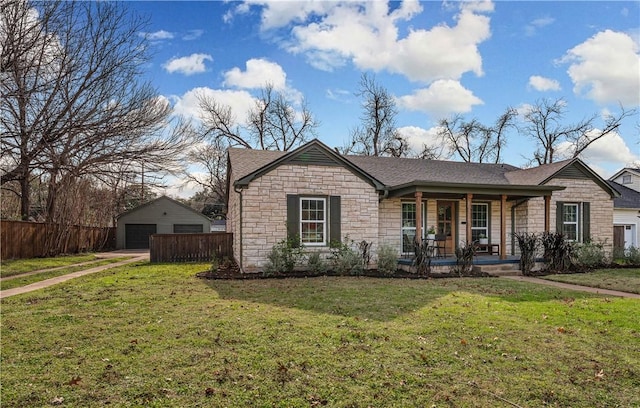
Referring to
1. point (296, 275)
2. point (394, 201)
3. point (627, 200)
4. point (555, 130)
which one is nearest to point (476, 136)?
point (555, 130)

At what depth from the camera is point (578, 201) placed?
1576cm

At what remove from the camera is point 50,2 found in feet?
35.9

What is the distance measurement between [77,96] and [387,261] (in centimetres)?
1212

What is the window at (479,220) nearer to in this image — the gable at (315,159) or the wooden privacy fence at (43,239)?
the gable at (315,159)

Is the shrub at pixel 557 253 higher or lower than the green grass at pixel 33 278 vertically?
higher

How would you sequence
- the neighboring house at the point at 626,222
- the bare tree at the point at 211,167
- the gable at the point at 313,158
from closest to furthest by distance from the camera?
the gable at the point at 313,158, the neighboring house at the point at 626,222, the bare tree at the point at 211,167

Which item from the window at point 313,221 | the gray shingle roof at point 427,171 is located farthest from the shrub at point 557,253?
the window at point 313,221

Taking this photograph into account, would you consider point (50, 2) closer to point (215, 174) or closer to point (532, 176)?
point (532, 176)

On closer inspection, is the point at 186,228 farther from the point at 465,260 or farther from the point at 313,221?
the point at 465,260

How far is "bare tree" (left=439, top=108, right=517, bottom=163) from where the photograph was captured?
3516 cm

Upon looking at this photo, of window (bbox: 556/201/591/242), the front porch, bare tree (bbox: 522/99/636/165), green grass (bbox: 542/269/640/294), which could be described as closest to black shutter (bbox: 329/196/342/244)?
the front porch

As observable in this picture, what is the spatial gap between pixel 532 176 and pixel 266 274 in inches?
466

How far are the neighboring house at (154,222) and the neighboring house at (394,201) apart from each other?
15.8 meters

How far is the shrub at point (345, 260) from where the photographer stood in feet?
38.8
